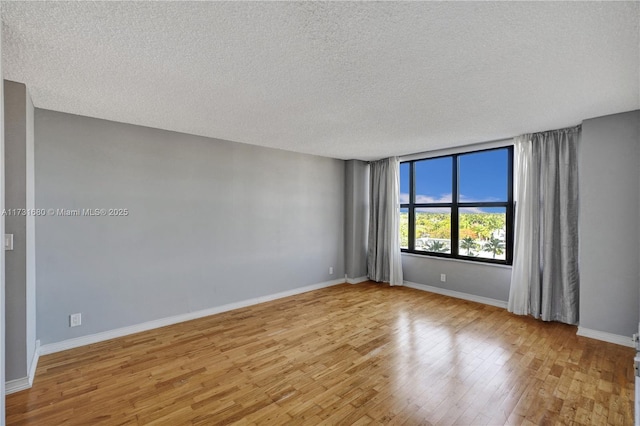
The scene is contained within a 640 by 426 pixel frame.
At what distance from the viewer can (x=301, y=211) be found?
5.13 metres

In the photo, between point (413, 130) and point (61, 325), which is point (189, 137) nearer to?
point (61, 325)

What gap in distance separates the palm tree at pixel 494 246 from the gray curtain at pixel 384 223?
4.72ft

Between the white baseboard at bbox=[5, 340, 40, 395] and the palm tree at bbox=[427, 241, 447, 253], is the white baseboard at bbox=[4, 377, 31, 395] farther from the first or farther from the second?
the palm tree at bbox=[427, 241, 447, 253]

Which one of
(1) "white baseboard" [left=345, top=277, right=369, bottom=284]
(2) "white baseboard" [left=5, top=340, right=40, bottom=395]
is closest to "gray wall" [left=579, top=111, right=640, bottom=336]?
(1) "white baseboard" [left=345, top=277, right=369, bottom=284]

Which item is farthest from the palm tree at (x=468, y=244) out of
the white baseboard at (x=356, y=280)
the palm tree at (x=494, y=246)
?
the white baseboard at (x=356, y=280)

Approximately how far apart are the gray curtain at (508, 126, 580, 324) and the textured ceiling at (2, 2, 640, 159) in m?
0.51

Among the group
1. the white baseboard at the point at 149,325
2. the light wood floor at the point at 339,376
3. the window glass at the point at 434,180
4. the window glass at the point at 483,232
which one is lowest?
the light wood floor at the point at 339,376

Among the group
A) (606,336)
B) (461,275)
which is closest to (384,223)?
(461,275)

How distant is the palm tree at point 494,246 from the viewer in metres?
4.40

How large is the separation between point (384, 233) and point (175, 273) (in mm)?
3652

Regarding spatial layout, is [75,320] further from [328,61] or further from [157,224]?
[328,61]

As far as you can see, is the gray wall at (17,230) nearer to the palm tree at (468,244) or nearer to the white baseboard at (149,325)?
the white baseboard at (149,325)

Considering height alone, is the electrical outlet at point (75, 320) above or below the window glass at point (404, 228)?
below

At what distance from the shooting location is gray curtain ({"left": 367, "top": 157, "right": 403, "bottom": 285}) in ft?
17.7
